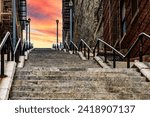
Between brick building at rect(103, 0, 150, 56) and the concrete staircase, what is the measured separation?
14.9ft

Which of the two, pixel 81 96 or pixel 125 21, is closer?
pixel 81 96

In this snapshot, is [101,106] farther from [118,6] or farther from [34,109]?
[118,6]

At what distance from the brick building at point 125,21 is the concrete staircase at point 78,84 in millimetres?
4542

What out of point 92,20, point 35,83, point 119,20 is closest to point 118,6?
point 119,20

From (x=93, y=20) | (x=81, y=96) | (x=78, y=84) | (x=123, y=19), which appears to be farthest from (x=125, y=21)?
(x=81, y=96)

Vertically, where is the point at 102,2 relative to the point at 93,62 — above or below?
above

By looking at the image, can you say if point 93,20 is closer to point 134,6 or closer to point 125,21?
point 125,21

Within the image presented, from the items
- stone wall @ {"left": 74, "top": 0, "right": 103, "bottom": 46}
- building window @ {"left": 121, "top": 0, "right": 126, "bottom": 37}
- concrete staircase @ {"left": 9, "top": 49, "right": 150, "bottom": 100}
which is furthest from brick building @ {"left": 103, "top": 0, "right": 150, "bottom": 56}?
concrete staircase @ {"left": 9, "top": 49, "right": 150, "bottom": 100}

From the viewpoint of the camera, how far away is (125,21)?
62.2 feet

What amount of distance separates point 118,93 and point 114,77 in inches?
49.5

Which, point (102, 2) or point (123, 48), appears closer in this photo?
point (123, 48)

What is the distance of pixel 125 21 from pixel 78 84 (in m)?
9.76

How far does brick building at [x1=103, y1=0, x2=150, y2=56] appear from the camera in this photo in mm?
15547

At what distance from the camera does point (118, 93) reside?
29.8 feet
